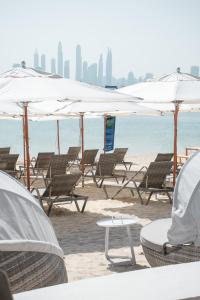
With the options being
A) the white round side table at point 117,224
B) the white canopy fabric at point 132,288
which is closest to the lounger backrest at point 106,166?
the white round side table at point 117,224

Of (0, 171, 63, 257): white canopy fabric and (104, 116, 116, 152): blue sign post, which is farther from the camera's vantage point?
(104, 116, 116, 152): blue sign post

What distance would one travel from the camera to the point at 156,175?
9.48 meters

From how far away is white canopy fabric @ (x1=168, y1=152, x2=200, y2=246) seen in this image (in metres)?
4.11

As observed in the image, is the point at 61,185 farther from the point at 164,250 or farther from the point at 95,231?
the point at 164,250

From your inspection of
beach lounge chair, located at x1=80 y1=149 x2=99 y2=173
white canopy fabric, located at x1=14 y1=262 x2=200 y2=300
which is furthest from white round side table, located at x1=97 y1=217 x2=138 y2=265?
beach lounge chair, located at x1=80 y1=149 x2=99 y2=173

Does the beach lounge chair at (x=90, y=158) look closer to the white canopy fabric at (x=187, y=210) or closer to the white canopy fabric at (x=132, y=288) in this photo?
the white canopy fabric at (x=187, y=210)

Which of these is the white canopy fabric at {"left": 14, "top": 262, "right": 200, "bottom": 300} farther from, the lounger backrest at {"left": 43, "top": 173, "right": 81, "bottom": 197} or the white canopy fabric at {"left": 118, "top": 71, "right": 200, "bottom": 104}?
the white canopy fabric at {"left": 118, "top": 71, "right": 200, "bottom": 104}

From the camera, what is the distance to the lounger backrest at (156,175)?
941 centimetres

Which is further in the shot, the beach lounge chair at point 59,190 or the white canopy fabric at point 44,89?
the beach lounge chair at point 59,190

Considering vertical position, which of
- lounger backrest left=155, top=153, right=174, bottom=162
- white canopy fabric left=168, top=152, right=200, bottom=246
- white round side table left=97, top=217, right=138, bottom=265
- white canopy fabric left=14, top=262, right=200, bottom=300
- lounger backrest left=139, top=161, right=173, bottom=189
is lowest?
lounger backrest left=155, top=153, right=174, bottom=162

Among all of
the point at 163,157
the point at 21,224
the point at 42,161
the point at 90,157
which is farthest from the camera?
the point at 90,157

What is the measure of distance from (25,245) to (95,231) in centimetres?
481

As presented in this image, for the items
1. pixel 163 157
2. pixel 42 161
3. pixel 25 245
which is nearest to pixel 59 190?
pixel 163 157

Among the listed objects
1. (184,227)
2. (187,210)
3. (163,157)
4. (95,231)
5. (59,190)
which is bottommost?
(163,157)
